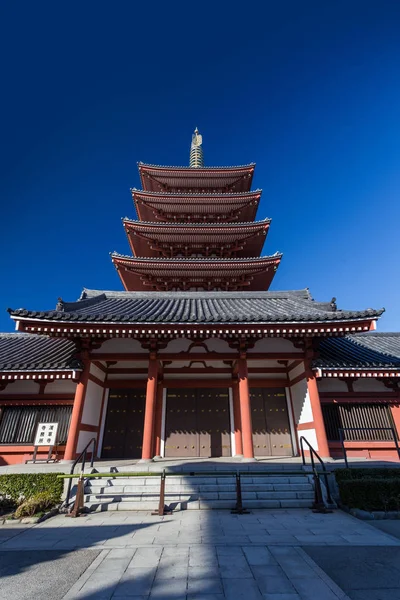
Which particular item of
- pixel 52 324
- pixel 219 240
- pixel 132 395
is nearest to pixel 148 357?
pixel 132 395

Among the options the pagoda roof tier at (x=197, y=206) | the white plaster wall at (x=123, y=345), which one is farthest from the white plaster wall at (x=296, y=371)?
the pagoda roof tier at (x=197, y=206)

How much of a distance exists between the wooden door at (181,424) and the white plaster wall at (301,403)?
13.5 ft

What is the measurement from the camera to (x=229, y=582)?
3.32 m

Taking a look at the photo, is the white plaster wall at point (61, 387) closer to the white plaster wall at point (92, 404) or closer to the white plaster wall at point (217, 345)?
the white plaster wall at point (92, 404)

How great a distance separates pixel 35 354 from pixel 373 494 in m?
12.0

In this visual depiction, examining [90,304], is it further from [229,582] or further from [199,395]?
[229,582]

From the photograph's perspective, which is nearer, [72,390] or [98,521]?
[98,521]

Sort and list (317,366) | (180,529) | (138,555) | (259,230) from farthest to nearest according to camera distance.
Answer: (259,230) → (317,366) → (180,529) → (138,555)

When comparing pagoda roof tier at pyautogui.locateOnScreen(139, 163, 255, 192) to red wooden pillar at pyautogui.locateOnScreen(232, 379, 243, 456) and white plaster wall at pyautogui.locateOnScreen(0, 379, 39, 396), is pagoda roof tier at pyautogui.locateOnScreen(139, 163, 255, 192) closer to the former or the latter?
red wooden pillar at pyautogui.locateOnScreen(232, 379, 243, 456)

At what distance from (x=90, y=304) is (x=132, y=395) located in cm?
438

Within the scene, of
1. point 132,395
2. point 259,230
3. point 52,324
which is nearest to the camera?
point 52,324

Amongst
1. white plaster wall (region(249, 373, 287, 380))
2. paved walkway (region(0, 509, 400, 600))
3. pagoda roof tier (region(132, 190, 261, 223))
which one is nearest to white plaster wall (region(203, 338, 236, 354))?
white plaster wall (region(249, 373, 287, 380))

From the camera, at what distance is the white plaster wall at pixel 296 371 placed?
421 inches

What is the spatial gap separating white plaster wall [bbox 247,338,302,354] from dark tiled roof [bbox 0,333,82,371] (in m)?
6.55
